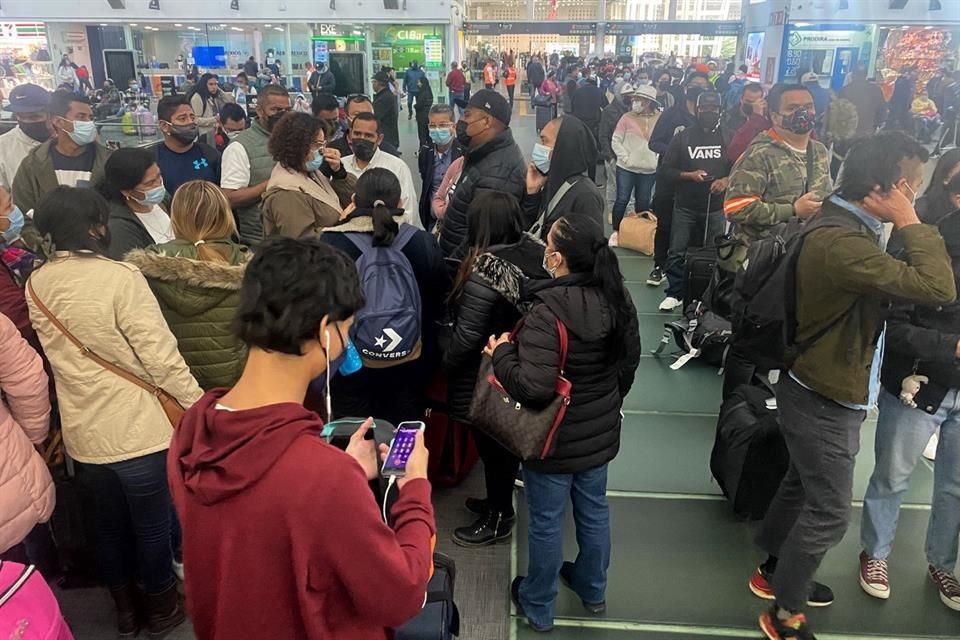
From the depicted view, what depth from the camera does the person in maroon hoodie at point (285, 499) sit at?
1.10 meters

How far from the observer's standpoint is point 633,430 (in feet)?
13.3

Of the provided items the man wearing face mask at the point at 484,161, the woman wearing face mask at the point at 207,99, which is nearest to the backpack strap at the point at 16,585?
the man wearing face mask at the point at 484,161

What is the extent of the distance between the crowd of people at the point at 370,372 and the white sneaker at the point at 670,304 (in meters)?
2.22

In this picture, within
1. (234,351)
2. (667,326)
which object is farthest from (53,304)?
(667,326)

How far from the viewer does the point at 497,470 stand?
301 centimetres

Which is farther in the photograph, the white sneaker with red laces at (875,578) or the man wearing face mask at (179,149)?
the man wearing face mask at (179,149)

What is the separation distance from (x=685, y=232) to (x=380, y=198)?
3339 millimetres

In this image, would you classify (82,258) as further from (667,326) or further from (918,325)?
(667,326)

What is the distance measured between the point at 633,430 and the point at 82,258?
294 cm

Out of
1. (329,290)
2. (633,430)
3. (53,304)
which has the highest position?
(329,290)

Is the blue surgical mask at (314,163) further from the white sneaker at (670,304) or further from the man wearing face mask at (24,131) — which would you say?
the white sneaker at (670,304)

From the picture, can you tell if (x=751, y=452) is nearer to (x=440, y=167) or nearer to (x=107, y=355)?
(x=107, y=355)

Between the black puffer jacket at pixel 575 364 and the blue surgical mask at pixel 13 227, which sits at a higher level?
the blue surgical mask at pixel 13 227

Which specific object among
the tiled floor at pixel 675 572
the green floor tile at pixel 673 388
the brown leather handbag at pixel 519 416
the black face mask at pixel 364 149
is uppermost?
the black face mask at pixel 364 149
